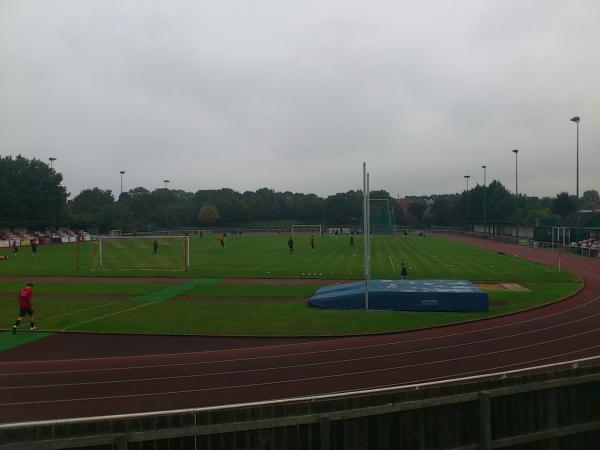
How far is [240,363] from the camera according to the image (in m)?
14.3

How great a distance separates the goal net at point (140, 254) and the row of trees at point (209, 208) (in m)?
46.8

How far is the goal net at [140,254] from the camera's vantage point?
39344mm

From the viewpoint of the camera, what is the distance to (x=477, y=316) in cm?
2017

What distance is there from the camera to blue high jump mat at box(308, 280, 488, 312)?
2117cm

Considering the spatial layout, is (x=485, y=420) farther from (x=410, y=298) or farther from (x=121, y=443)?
(x=410, y=298)

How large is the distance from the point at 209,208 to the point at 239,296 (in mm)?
124449

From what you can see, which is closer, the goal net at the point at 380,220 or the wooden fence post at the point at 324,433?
the wooden fence post at the point at 324,433

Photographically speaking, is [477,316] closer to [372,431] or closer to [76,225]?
[372,431]

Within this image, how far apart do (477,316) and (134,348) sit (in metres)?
13.4

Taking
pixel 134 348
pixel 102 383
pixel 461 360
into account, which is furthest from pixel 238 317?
pixel 461 360

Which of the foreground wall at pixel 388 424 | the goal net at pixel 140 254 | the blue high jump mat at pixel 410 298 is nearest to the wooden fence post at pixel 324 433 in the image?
the foreground wall at pixel 388 424

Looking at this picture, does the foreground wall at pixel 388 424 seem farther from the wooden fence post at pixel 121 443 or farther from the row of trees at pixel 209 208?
the row of trees at pixel 209 208

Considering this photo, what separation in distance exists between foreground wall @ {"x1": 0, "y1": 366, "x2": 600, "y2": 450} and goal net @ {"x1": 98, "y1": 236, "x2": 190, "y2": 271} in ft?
105

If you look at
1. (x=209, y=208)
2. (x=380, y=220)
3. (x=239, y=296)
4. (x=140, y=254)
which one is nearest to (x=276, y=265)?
(x=140, y=254)
